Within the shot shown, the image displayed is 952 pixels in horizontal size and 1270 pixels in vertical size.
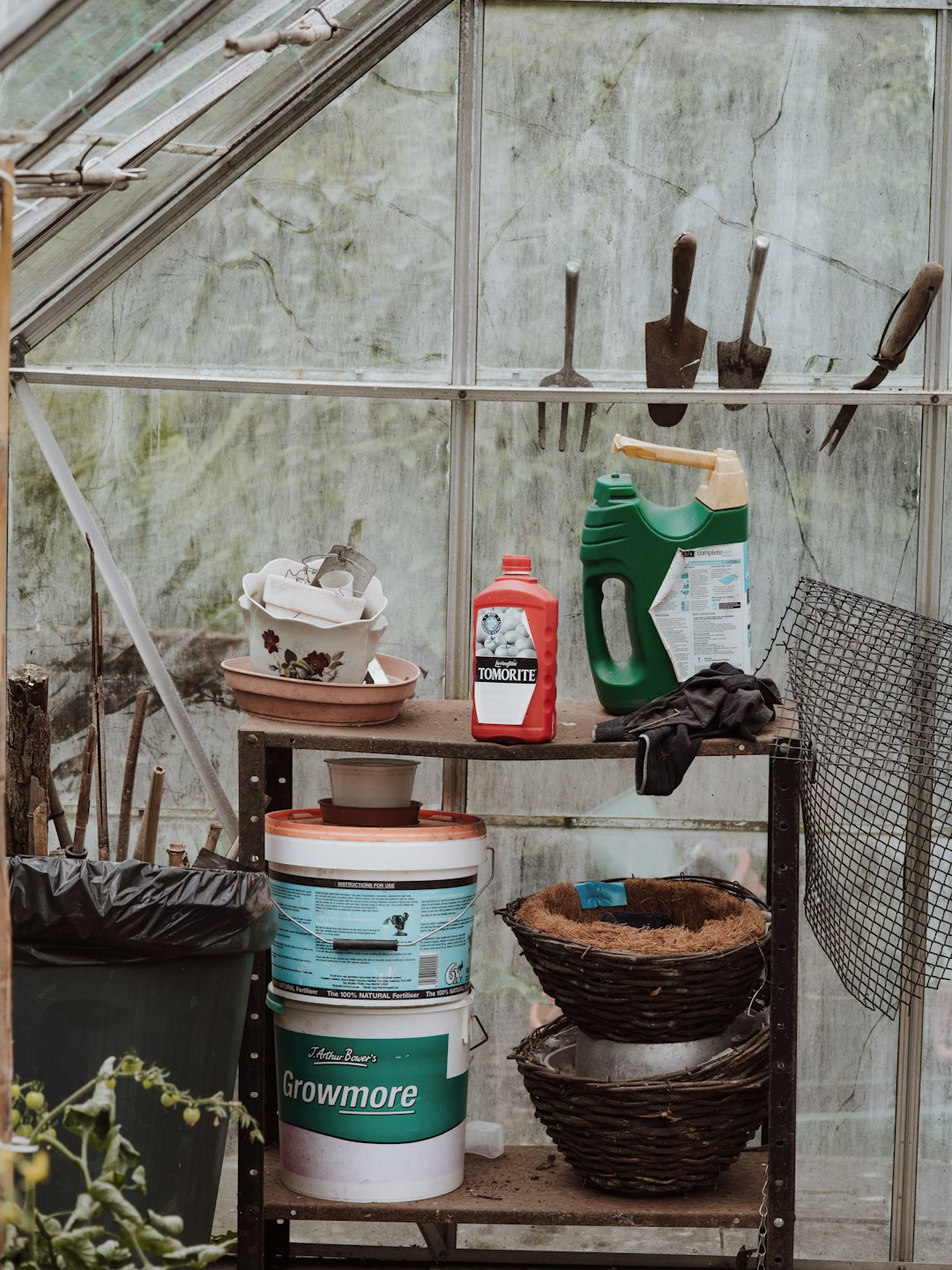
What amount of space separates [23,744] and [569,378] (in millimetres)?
1199

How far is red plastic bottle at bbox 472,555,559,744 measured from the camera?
2.18 metres

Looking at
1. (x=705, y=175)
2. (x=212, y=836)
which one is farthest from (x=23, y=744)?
(x=705, y=175)

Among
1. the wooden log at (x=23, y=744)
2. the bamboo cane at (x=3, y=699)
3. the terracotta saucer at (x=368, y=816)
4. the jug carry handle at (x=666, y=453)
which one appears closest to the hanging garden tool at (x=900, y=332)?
the jug carry handle at (x=666, y=453)

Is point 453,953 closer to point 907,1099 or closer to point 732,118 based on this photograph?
point 907,1099

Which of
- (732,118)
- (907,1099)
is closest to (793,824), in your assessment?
(907,1099)

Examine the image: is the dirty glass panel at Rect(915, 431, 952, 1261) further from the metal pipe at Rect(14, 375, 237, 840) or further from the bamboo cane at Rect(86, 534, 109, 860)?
the bamboo cane at Rect(86, 534, 109, 860)

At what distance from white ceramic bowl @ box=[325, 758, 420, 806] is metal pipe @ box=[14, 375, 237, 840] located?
53 cm

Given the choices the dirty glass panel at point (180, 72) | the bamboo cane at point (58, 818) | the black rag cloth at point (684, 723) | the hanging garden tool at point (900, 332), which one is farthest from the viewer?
the hanging garden tool at point (900, 332)

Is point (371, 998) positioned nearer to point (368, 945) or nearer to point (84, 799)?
point (368, 945)

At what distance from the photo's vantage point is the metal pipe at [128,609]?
8.92 ft

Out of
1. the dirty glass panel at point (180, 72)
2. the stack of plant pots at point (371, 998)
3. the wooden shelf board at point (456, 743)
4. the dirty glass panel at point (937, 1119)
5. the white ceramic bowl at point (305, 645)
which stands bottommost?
the dirty glass panel at point (937, 1119)

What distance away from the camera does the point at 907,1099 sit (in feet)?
9.02

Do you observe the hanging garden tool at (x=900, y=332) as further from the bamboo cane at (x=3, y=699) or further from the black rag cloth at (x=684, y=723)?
the bamboo cane at (x=3, y=699)

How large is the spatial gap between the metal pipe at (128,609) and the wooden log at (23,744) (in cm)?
48
